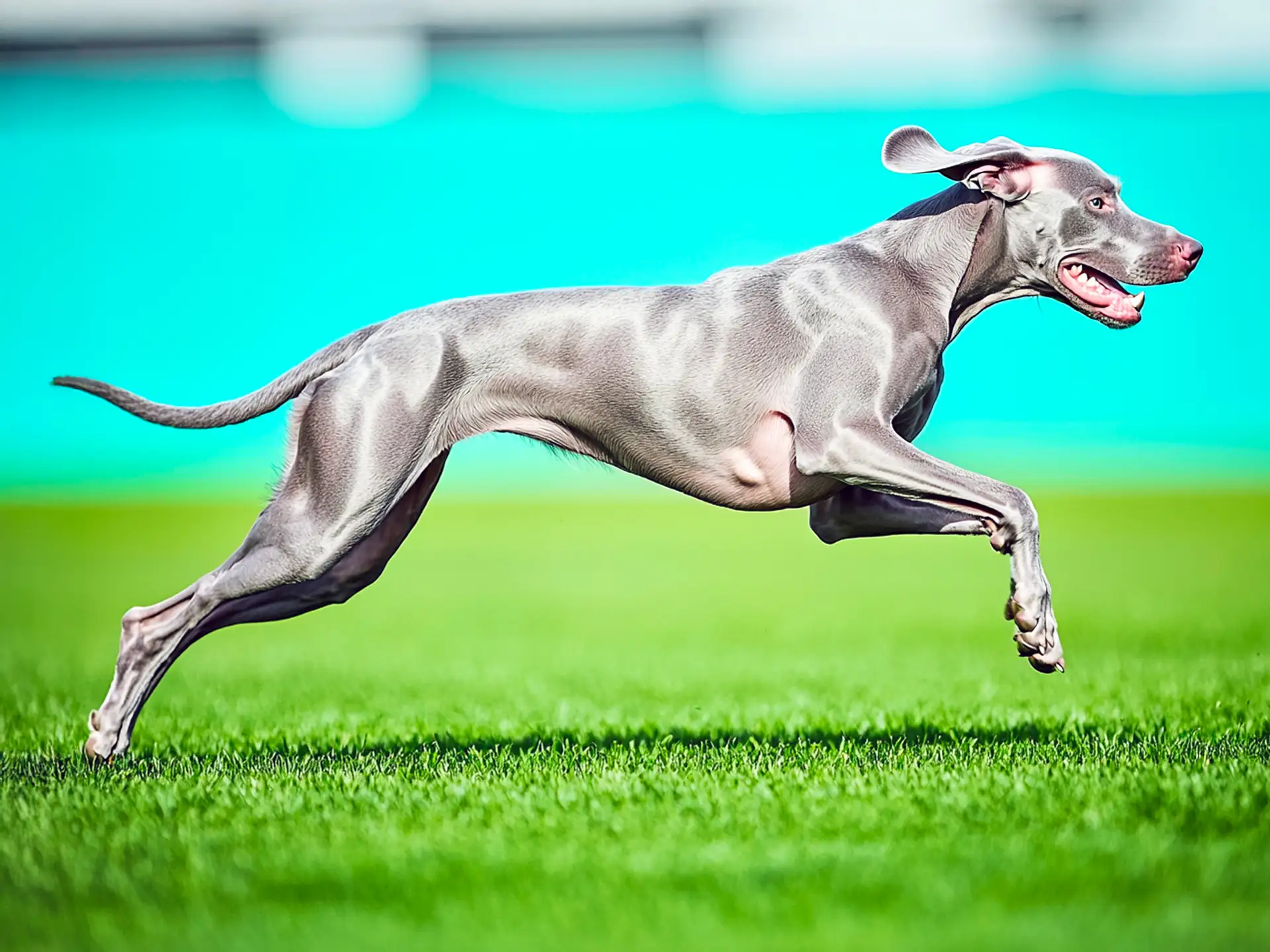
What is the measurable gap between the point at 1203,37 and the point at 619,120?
8.60 metres

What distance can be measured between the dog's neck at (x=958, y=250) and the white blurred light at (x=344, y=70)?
16807 mm

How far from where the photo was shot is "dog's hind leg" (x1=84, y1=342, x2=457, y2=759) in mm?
4711

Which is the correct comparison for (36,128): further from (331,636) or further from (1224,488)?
(1224,488)

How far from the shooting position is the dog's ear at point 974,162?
15.4 feet

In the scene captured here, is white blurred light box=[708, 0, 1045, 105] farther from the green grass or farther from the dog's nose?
the dog's nose

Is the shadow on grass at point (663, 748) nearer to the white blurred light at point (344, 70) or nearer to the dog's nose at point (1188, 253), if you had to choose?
the dog's nose at point (1188, 253)

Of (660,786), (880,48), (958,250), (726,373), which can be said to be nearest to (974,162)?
(958,250)

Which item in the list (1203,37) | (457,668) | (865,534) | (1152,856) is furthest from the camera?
(1203,37)

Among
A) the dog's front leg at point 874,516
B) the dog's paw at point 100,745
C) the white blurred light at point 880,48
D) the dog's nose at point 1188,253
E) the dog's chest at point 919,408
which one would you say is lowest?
the dog's paw at point 100,745

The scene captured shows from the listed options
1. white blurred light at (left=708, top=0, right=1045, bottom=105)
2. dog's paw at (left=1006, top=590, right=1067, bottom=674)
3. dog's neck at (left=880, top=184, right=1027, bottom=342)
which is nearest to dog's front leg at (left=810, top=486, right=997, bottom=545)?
dog's paw at (left=1006, top=590, right=1067, bottom=674)

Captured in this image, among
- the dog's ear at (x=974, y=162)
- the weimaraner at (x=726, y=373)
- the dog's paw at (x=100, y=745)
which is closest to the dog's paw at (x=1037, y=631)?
the weimaraner at (x=726, y=373)

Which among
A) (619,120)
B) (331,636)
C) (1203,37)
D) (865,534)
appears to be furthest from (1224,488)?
(865,534)

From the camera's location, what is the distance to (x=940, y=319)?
484 centimetres

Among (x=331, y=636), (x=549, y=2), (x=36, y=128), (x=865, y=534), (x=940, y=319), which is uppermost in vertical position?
(x=549, y=2)
